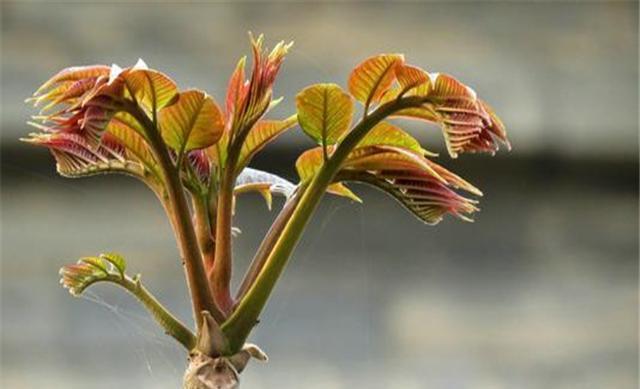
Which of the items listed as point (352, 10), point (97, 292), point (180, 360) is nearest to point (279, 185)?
point (180, 360)

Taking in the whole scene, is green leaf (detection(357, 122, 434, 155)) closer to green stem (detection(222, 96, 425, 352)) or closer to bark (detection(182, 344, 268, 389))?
green stem (detection(222, 96, 425, 352))

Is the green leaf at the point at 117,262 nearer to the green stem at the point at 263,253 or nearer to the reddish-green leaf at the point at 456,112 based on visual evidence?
the green stem at the point at 263,253

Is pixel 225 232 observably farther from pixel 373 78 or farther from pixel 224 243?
pixel 373 78

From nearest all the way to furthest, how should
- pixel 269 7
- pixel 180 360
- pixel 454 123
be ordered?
pixel 454 123, pixel 180 360, pixel 269 7

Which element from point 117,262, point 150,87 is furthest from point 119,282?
point 150,87

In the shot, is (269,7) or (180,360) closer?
(180,360)

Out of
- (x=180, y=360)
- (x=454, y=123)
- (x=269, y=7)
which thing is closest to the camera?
(x=454, y=123)

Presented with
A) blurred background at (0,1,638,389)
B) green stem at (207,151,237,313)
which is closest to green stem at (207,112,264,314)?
green stem at (207,151,237,313)

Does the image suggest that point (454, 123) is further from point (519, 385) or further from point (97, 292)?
point (519, 385)

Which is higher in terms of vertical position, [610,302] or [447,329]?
[610,302]
